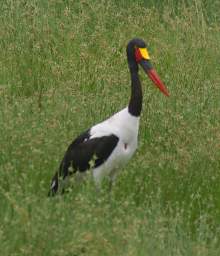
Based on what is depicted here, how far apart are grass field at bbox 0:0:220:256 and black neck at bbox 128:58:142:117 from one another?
0.94 ft

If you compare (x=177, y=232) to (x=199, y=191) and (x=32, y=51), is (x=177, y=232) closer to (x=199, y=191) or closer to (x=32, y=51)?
(x=199, y=191)

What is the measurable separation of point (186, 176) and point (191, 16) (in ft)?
10.9

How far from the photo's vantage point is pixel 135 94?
6.36 m

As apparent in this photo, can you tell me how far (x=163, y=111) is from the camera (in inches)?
278

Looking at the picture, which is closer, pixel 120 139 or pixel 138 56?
pixel 120 139

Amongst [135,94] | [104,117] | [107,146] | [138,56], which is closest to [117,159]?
[107,146]

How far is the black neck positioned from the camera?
20.6 feet

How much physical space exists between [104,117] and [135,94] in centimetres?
76

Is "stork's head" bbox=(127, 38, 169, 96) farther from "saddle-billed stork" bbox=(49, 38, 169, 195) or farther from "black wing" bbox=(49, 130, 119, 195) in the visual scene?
"black wing" bbox=(49, 130, 119, 195)

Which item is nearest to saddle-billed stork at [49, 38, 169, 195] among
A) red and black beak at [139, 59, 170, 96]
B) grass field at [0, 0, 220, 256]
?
grass field at [0, 0, 220, 256]

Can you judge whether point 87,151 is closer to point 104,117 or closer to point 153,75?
point 153,75

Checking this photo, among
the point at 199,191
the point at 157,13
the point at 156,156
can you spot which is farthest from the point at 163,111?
the point at 157,13

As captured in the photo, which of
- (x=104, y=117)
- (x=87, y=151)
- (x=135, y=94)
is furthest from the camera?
(x=104, y=117)

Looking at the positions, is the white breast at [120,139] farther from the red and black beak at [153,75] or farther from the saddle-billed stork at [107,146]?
the red and black beak at [153,75]
